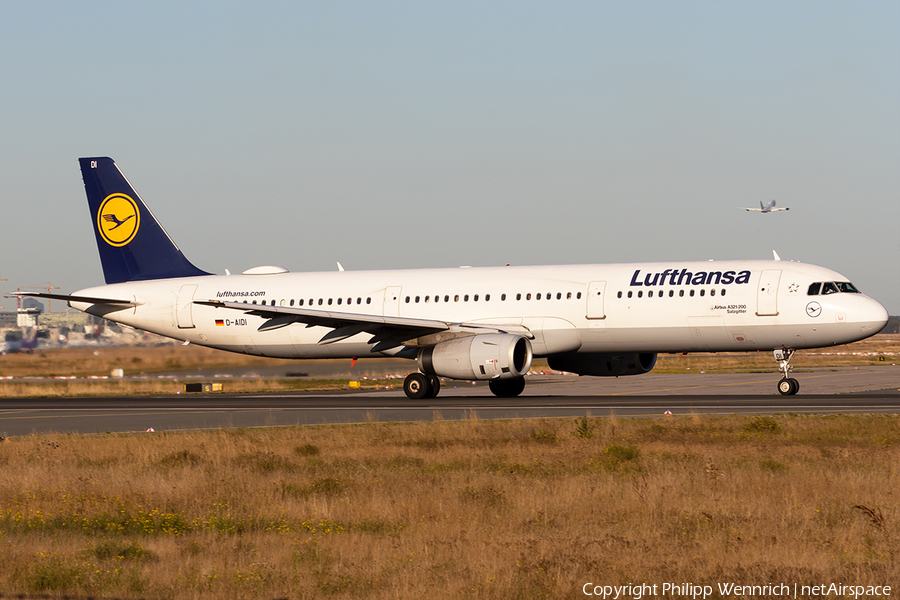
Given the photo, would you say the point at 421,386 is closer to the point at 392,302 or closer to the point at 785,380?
the point at 392,302

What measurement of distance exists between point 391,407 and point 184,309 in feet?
42.1

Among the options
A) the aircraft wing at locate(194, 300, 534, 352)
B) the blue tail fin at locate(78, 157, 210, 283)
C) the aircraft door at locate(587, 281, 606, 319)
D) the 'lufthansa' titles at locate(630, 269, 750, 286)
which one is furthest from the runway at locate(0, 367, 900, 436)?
the blue tail fin at locate(78, 157, 210, 283)

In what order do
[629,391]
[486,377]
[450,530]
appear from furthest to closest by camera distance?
[629,391] < [486,377] < [450,530]

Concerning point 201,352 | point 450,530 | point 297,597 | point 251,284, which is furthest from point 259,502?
point 201,352

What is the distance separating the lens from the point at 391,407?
99.7ft

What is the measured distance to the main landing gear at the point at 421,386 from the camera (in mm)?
34500

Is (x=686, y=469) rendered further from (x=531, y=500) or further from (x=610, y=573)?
(x=610, y=573)

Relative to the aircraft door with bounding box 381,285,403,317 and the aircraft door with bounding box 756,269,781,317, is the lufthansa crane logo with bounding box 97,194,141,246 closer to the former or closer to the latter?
the aircraft door with bounding box 381,285,403,317

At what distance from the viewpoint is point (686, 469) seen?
1476 centimetres

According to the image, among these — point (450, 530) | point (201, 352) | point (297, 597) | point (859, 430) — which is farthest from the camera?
point (201, 352)

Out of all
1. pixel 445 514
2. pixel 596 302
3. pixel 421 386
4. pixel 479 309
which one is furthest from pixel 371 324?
pixel 445 514

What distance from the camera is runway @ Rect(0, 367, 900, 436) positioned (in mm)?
25359

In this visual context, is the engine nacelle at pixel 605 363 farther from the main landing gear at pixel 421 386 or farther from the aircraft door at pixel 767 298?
the aircraft door at pixel 767 298

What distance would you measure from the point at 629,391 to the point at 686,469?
24877mm
